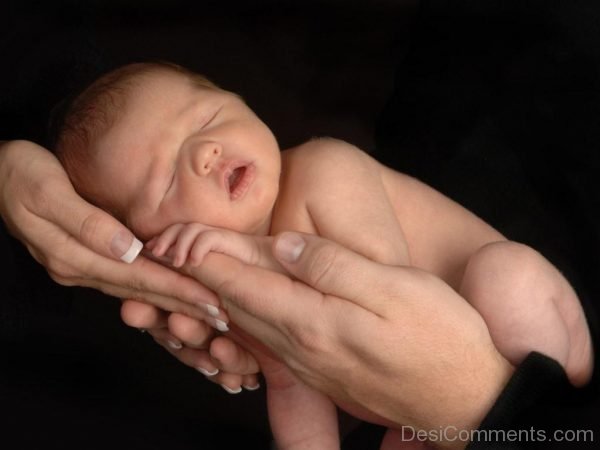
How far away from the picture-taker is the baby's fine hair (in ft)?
2.89

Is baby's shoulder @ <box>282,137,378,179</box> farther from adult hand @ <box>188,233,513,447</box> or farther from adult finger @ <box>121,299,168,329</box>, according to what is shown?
adult finger @ <box>121,299,168,329</box>

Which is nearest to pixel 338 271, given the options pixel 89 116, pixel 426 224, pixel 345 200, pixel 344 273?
pixel 344 273

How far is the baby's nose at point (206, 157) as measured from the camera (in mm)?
839

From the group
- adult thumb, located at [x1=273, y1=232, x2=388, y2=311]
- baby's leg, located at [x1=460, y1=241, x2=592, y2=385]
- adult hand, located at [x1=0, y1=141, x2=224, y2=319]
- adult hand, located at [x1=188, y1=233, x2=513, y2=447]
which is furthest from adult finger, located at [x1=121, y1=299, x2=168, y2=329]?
baby's leg, located at [x1=460, y1=241, x2=592, y2=385]

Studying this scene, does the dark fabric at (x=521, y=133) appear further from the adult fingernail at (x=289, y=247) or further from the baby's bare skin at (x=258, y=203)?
the adult fingernail at (x=289, y=247)

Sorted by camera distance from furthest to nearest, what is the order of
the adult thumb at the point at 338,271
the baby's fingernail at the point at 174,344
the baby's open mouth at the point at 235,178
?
the baby's fingernail at the point at 174,344
the baby's open mouth at the point at 235,178
the adult thumb at the point at 338,271

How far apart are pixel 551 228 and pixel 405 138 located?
251 mm

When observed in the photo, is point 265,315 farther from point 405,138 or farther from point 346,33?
point 346,33

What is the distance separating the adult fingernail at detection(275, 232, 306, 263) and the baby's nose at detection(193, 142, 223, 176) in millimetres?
121

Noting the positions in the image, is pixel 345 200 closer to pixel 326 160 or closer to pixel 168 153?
pixel 326 160

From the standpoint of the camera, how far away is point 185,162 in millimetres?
863

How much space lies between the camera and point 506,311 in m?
0.86

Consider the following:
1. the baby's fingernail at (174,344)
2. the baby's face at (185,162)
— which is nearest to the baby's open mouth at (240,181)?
the baby's face at (185,162)

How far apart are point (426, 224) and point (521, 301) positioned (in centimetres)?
18
